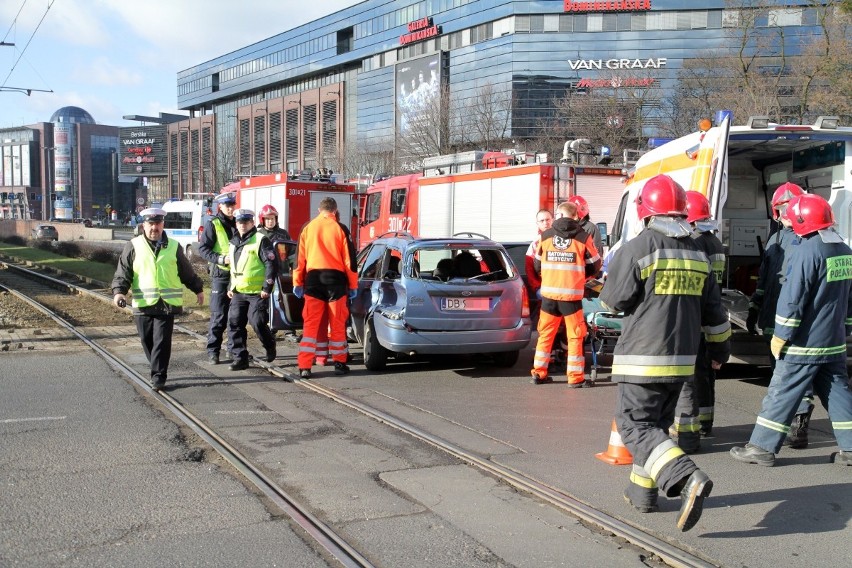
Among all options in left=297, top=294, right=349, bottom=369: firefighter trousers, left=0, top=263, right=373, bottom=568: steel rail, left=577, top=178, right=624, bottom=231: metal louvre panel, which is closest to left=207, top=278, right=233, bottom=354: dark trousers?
left=0, top=263, right=373, bottom=568: steel rail

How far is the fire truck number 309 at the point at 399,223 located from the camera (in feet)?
67.1

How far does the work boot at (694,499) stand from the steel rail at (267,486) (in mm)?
1606

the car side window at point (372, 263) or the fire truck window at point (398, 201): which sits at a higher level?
the fire truck window at point (398, 201)

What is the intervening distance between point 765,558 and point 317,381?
5.52m

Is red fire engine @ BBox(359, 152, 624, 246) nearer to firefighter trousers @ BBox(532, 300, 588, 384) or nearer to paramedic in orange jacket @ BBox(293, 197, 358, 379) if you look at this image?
firefighter trousers @ BBox(532, 300, 588, 384)

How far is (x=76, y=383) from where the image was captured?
28.1 feet

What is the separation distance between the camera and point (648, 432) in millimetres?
4680

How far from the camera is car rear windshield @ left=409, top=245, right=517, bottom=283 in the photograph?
9.52 metres

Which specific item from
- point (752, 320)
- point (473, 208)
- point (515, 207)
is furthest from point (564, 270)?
point (473, 208)

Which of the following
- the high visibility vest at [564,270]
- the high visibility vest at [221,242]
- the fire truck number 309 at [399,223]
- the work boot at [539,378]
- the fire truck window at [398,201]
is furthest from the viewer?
the fire truck window at [398,201]

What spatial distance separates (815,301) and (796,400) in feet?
2.26

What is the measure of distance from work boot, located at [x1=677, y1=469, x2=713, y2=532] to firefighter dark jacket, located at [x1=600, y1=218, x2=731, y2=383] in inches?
23.4

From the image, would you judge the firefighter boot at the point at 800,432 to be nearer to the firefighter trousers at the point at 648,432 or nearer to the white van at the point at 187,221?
the firefighter trousers at the point at 648,432

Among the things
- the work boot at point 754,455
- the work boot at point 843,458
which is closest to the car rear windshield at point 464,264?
the work boot at point 754,455
